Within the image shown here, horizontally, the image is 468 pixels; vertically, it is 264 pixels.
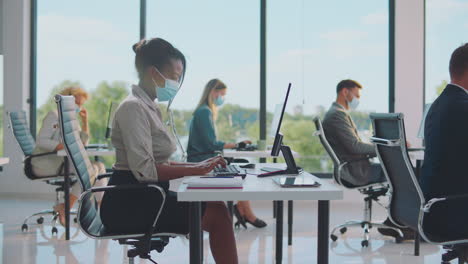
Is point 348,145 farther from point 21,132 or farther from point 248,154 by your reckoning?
point 21,132

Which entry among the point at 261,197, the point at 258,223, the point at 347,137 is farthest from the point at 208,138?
the point at 261,197

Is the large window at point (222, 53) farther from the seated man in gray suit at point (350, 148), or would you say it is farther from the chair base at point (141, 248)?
the chair base at point (141, 248)

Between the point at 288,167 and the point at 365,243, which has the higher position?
the point at 288,167

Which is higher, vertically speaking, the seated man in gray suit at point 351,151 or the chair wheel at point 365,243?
the seated man in gray suit at point 351,151

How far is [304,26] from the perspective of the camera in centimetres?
643

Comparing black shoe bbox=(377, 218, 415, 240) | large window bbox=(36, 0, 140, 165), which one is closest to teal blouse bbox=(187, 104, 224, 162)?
black shoe bbox=(377, 218, 415, 240)

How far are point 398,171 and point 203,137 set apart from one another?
2384mm

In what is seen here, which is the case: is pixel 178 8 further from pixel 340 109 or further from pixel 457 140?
pixel 457 140

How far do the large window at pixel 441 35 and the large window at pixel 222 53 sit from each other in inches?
79.2

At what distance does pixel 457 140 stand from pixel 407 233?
7.37ft

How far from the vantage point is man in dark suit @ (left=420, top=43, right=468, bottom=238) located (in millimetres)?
2377

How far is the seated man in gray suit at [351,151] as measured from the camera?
4.47m

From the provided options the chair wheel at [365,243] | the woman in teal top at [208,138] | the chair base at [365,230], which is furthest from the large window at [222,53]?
the chair wheel at [365,243]

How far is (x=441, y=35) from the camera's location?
633 centimetres
